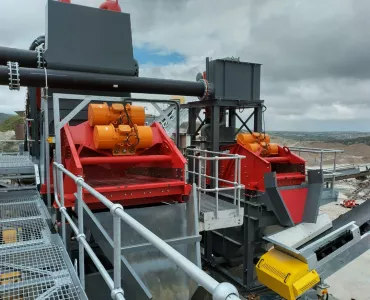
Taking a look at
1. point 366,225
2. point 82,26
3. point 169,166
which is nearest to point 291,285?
point 366,225

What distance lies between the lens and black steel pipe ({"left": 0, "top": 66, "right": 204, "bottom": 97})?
17.4ft

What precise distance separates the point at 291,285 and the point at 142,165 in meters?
3.33

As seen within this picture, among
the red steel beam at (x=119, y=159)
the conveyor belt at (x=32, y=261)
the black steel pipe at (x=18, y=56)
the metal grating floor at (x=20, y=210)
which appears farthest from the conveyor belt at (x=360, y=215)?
the black steel pipe at (x=18, y=56)

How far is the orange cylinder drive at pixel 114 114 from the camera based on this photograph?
194 inches

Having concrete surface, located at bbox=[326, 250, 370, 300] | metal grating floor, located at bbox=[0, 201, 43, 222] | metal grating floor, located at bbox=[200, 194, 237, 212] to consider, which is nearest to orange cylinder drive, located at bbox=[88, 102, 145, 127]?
metal grating floor, located at bbox=[0, 201, 43, 222]

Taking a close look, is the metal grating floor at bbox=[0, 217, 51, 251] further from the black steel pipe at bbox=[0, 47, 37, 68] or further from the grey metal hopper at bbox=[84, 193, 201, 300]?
the black steel pipe at bbox=[0, 47, 37, 68]

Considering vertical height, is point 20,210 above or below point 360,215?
above

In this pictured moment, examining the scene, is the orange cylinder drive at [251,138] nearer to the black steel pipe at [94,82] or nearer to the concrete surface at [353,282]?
the black steel pipe at [94,82]

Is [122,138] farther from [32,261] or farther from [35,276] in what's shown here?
[35,276]

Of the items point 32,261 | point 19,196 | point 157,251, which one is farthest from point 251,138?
point 32,261

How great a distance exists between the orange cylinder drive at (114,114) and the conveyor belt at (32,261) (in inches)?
61.8

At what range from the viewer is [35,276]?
8.93 ft

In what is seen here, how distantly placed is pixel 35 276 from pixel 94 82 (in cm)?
396

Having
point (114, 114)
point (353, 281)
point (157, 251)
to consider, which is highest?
point (114, 114)
